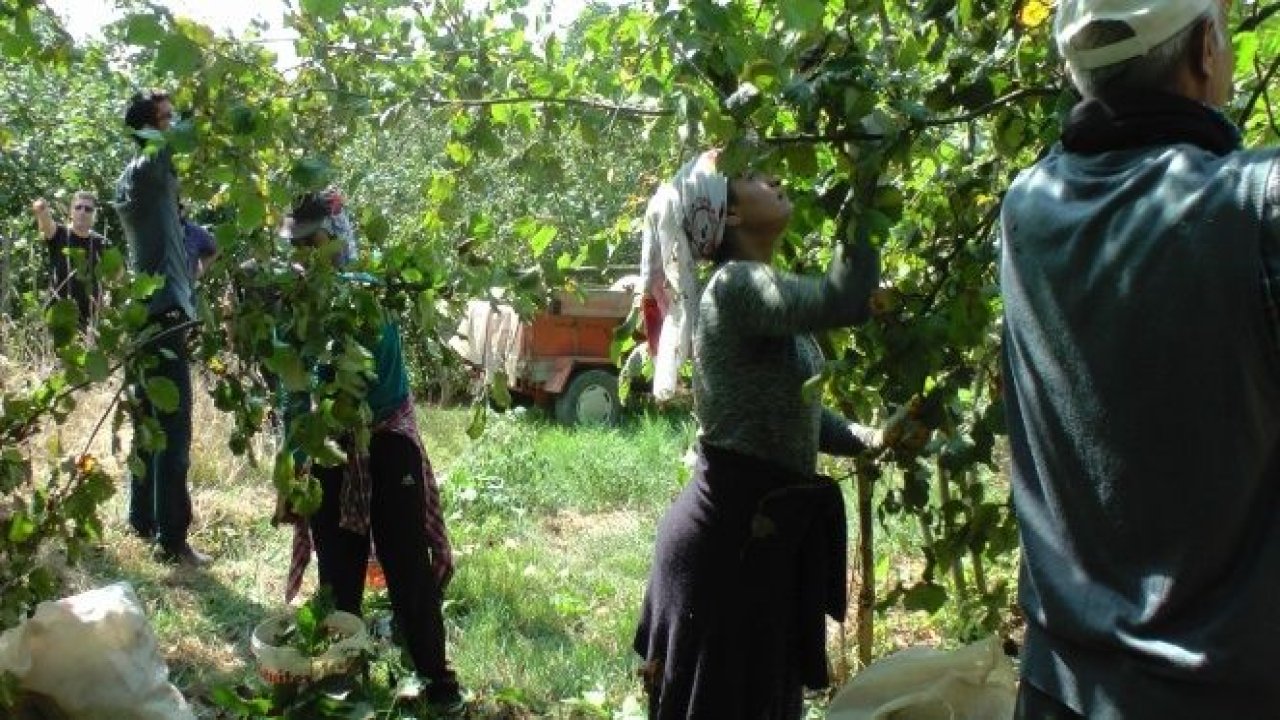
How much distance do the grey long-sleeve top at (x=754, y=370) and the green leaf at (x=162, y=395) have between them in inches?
39.3

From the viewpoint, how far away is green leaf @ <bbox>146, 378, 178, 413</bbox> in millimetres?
2270

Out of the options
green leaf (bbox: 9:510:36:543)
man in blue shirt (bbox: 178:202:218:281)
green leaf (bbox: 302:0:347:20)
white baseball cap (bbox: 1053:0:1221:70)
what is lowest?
green leaf (bbox: 9:510:36:543)

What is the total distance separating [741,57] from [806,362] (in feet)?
2.42

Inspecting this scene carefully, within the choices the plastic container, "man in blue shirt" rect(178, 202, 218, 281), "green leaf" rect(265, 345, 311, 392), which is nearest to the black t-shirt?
"man in blue shirt" rect(178, 202, 218, 281)

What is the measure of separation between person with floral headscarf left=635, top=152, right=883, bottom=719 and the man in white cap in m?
0.98

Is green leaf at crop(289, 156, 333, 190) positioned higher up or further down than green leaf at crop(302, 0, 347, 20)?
further down

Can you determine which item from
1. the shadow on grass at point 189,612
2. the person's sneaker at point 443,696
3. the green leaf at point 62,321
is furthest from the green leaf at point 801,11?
the shadow on grass at point 189,612

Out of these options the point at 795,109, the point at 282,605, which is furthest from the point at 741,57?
the point at 282,605

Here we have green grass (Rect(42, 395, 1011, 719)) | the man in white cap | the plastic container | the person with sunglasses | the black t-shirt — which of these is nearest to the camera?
the man in white cap

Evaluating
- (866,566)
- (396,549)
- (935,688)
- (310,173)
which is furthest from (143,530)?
(935,688)

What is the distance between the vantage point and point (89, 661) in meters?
2.71

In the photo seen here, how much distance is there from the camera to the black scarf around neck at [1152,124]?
141 cm

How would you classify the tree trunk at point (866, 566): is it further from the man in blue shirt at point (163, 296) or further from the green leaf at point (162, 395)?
the man in blue shirt at point (163, 296)

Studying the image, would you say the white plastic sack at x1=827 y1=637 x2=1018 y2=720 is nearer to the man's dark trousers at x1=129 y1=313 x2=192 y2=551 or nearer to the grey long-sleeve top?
the grey long-sleeve top
